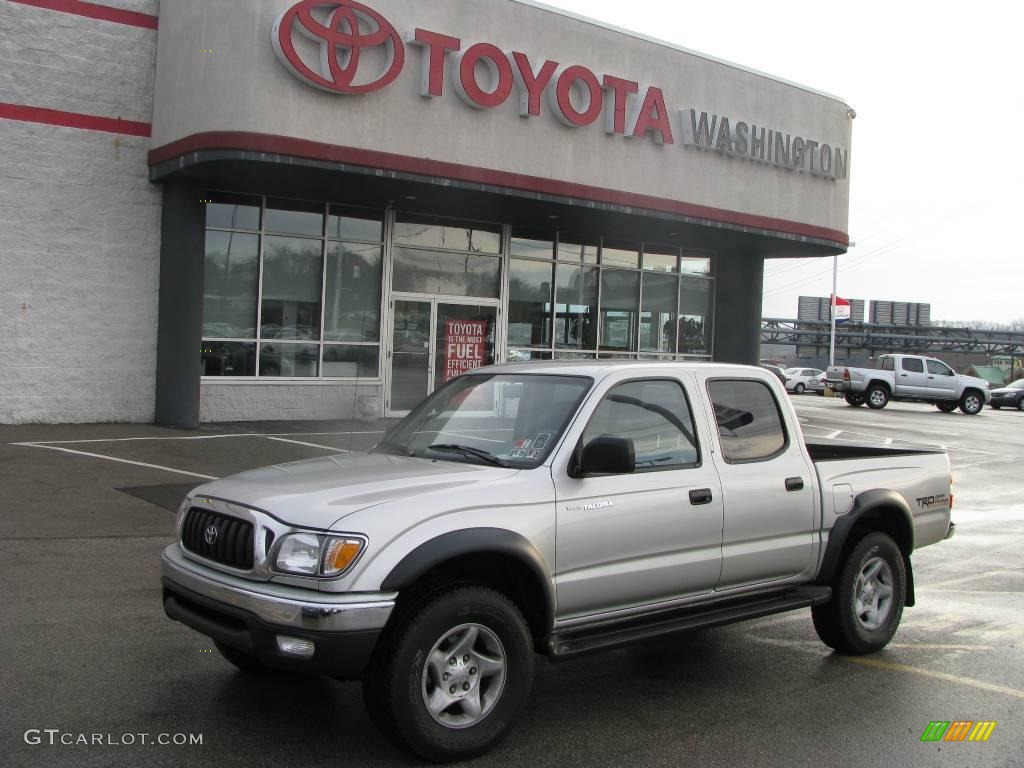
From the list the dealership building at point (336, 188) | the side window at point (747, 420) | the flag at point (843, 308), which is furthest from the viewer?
the flag at point (843, 308)

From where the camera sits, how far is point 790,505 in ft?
18.8

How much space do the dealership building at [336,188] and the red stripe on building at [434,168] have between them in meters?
0.03

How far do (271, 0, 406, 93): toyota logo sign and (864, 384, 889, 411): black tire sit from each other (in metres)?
22.8

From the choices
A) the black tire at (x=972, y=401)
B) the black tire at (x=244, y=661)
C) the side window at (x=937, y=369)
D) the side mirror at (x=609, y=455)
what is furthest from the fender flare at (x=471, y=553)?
the black tire at (x=972, y=401)

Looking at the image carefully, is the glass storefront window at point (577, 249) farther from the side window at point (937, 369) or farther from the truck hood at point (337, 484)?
the side window at point (937, 369)

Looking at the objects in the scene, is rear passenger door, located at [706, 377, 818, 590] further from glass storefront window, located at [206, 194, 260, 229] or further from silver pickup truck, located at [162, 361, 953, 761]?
glass storefront window, located at [206, 194, 260, 229]

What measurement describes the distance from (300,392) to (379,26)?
619 cm

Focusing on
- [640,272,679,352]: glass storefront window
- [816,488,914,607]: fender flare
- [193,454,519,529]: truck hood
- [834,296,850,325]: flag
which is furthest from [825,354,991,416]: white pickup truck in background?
[193,454,519,529]: truck hood

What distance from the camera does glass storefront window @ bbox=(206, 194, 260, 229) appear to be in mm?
16125

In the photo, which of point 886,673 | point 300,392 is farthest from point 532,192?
point 886,673

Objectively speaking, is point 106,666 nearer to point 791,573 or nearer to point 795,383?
point 791,573

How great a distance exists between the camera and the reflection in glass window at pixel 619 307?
20891mm

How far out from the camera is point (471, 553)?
435 cm
